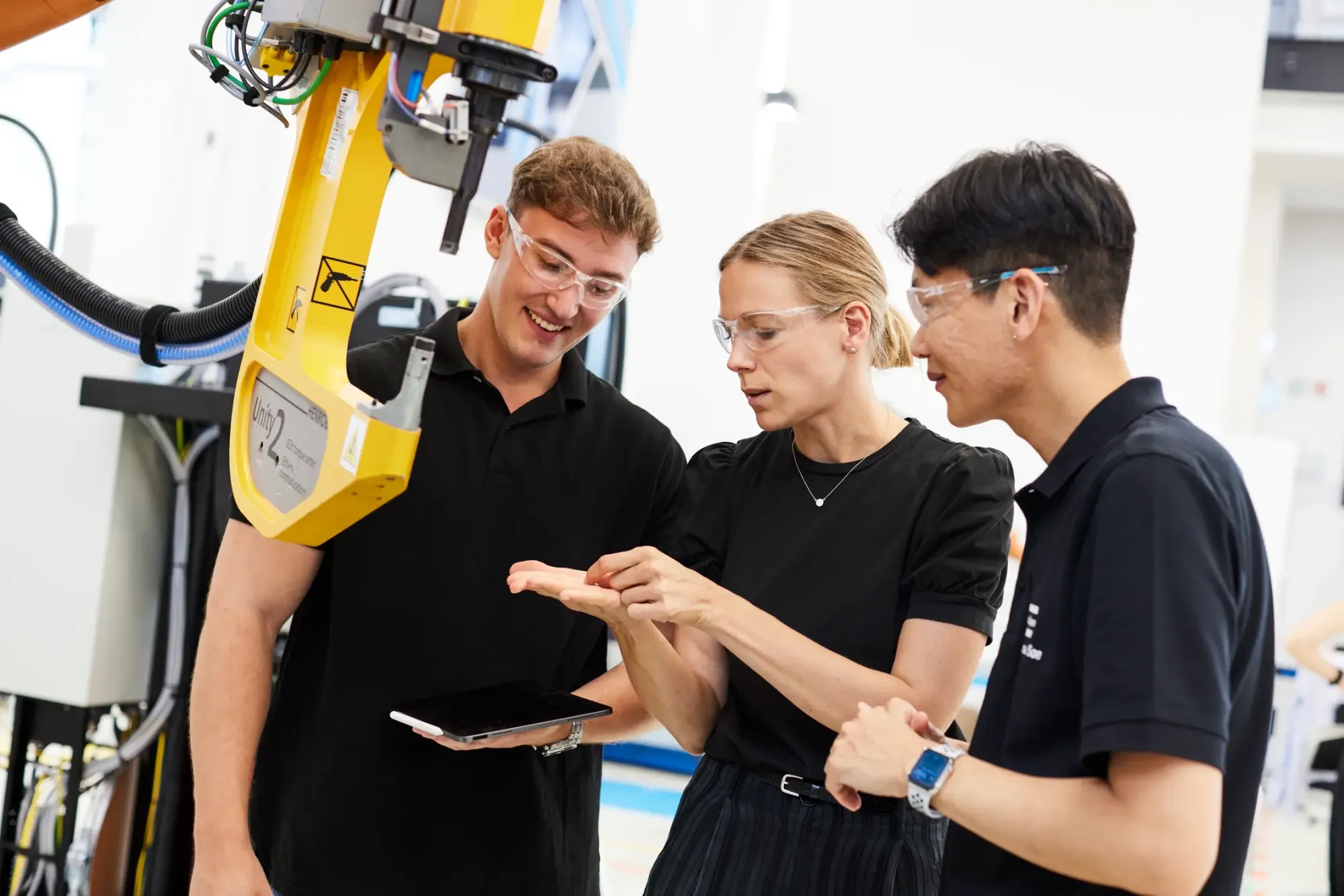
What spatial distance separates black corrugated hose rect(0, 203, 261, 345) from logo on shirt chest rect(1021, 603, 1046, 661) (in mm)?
1337

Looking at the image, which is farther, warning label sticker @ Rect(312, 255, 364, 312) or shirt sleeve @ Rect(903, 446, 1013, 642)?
shirt sleeve @ Rect(903, 446, 1013, 642)

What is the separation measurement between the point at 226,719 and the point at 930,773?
0.98 m

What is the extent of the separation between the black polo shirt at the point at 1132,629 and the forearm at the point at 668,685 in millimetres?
489

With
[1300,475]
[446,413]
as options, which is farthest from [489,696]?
[1300,475]

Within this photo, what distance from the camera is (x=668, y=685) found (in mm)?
1664

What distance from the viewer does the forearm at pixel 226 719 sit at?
1.58m

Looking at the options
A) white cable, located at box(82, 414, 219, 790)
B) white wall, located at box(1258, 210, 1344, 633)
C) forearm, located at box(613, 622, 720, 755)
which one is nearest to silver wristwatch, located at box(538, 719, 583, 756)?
forearm, located at box(613, 622, 720, 755)

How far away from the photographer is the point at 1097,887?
1132 millimetres

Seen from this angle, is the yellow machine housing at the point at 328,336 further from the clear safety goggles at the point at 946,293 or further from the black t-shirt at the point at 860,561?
the black t-shirt at the point at 860,561

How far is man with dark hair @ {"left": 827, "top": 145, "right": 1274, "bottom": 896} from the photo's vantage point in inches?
40.4

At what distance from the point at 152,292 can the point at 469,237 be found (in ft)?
6.04

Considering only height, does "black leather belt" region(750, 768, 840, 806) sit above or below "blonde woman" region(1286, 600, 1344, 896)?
above

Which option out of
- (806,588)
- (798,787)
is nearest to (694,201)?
(806,588)

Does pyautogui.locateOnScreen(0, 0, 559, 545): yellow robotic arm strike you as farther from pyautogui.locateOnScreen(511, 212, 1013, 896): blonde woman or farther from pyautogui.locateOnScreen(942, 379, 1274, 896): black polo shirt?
pyautogui.locateOnScreen(942, 379, 1274, 896): black polo shirt
